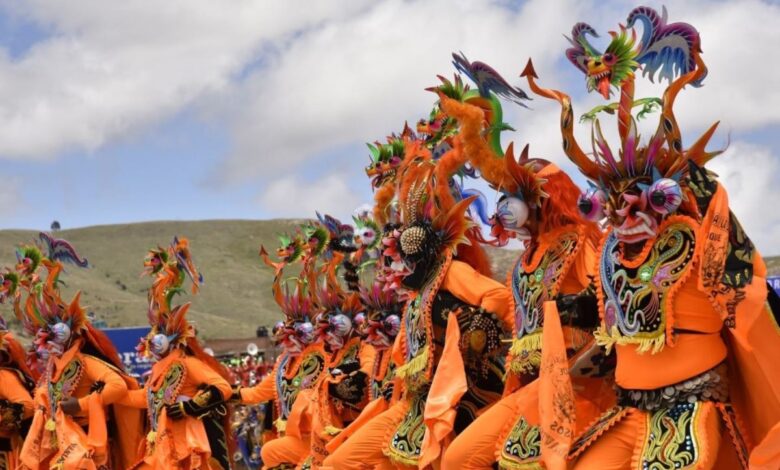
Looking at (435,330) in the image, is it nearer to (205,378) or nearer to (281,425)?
(281,425)

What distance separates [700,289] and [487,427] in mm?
1772

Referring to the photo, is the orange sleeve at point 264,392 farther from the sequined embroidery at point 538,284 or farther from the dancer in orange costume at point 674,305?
the dancer in orange costume at point 674,305

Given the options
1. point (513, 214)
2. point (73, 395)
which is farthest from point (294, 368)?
point (513, 214)

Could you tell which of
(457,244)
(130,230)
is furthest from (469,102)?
(130,230)

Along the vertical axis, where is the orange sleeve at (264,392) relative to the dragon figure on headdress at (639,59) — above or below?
below

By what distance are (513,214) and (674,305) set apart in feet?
5.38

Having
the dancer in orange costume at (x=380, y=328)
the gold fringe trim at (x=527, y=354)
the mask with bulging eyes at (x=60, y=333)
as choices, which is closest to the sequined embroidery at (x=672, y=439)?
the gold fringe trim at (x=527, y=354)

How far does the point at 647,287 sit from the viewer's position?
5.84 meters

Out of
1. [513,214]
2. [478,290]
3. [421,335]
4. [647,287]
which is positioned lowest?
[421,335]

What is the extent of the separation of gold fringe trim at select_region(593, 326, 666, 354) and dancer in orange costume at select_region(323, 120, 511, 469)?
4.58 ft

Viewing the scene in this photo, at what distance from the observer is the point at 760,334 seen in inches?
223

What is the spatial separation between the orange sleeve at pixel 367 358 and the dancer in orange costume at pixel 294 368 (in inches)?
17.5

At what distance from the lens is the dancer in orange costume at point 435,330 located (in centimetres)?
745

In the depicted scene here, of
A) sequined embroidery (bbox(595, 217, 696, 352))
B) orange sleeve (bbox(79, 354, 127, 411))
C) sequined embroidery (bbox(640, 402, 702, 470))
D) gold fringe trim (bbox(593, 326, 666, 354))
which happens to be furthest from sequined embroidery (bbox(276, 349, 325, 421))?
sequined embroidery (bbox(640, 402, 702, 470))
